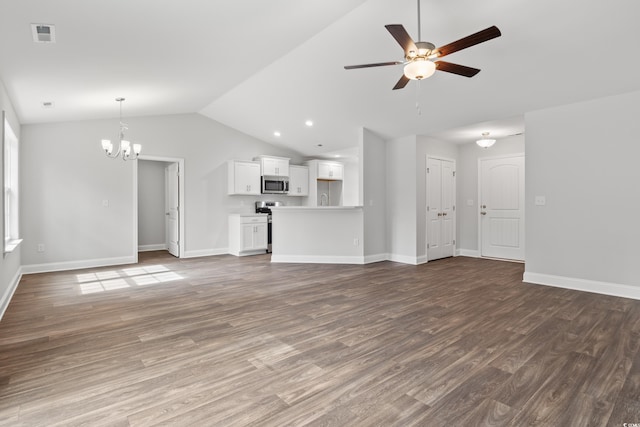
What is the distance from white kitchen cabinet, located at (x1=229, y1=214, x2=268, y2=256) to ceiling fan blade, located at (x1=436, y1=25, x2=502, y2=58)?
5654 millimetres

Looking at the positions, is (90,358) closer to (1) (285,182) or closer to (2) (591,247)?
(2) (591,247)

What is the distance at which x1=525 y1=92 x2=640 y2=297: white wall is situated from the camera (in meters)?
4.05

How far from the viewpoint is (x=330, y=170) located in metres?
9.23

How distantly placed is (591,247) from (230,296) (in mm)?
4724

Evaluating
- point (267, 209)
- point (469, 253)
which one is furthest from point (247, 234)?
point (469, 253)

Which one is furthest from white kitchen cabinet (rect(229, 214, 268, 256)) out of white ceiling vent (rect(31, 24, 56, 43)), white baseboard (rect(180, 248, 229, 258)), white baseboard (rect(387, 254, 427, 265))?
white ceiling vent (rect(31, 24, 56, 43))

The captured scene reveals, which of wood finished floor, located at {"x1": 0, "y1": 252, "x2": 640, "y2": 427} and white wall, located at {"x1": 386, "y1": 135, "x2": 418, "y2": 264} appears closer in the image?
wood finished floor, located at {"x1": 0, "y1": 252, "x2": 640, "y2": 427}

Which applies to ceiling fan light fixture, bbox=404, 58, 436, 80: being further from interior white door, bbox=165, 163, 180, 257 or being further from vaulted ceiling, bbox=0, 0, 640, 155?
interior white door, bbox=165, 163, 180, 257

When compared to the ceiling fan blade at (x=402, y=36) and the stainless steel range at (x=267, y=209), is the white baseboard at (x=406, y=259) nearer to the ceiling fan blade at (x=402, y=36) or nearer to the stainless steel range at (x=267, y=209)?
the stainless steel range at (x=267, y=209)

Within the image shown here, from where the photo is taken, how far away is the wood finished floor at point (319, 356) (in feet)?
6.04

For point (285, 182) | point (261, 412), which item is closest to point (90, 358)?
point (261, 412)

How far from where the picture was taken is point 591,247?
14.2 ft

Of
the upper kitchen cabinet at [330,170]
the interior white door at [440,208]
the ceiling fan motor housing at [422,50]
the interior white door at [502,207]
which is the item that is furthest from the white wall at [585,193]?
the upper kitchen cabinet at [330,170]

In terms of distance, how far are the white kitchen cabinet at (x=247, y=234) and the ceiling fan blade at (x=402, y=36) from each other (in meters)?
5.50
